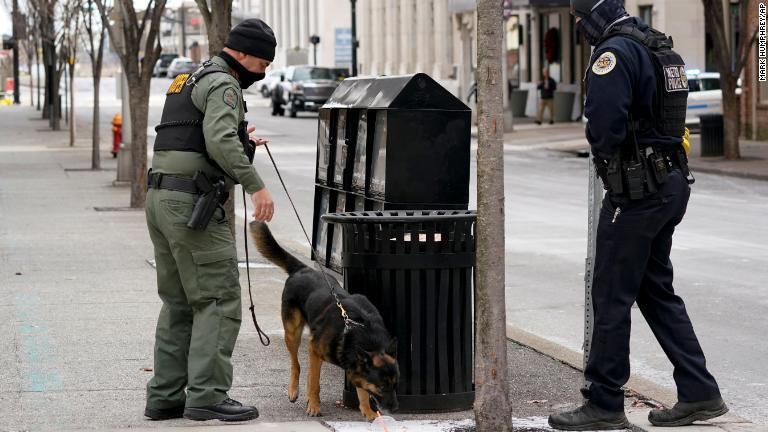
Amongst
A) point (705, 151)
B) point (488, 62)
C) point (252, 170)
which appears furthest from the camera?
point (705, 151)

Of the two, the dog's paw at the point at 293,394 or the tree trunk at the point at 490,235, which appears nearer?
the tree trunk at the point at 490,235

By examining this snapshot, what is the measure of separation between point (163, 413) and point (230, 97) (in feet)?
5.12

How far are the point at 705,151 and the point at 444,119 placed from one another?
21192 millimetres

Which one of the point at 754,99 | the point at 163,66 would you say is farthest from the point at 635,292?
the point at 163,66

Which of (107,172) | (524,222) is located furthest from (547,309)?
(107,172)

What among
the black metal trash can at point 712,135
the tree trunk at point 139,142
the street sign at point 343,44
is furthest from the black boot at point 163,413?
the street sign at point 343,44

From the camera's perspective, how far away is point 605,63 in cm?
587

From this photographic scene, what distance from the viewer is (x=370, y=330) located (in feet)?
19.9

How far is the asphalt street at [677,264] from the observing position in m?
8.55

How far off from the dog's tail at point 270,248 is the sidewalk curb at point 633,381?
1880 mm

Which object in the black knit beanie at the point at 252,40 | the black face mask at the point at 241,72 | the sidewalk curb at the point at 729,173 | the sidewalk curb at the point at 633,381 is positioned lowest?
the sidewalk curb at the point at 633,381

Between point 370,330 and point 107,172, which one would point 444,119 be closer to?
point 370,330

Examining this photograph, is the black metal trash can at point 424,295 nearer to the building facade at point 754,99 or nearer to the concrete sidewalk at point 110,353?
the concrete sidewalk at point 110,353

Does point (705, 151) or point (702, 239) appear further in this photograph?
point (705, 151)
